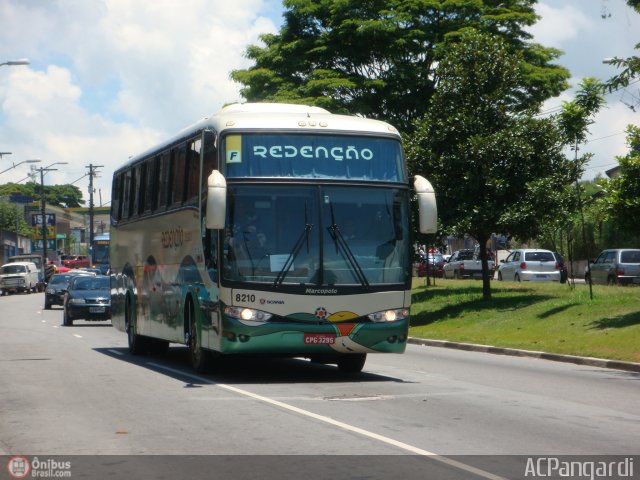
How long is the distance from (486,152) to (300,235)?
16664 millimetres

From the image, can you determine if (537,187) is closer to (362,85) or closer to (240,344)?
(362,85)

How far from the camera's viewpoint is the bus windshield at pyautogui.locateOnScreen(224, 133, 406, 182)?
16.3 m

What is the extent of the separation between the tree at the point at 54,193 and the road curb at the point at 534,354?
146 m

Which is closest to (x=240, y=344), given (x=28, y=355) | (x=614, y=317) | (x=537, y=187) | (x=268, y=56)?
(x=28, y=355)

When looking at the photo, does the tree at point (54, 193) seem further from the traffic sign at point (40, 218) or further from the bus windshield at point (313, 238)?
the bus windshield at point (313, 238)

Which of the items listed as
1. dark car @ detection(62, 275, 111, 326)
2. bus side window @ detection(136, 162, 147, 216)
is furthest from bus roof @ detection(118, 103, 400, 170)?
dark car @ detection(62, 275, 111, 326)

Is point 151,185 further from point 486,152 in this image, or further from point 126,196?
point 486,152

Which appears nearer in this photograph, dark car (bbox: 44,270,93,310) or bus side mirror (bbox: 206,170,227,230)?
bus side mirror (bbox: 206,170,227,230)

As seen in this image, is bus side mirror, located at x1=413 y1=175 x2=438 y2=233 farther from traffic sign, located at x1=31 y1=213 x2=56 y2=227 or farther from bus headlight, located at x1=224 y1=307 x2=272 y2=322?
traffic sign, located at x1=31 y1=213 x2=56 y2=227

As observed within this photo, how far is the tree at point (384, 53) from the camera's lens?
43.5m

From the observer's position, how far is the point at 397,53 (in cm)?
4400

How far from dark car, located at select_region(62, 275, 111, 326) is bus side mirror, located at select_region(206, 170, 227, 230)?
72.9 feet

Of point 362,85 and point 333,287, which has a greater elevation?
point 362,85
